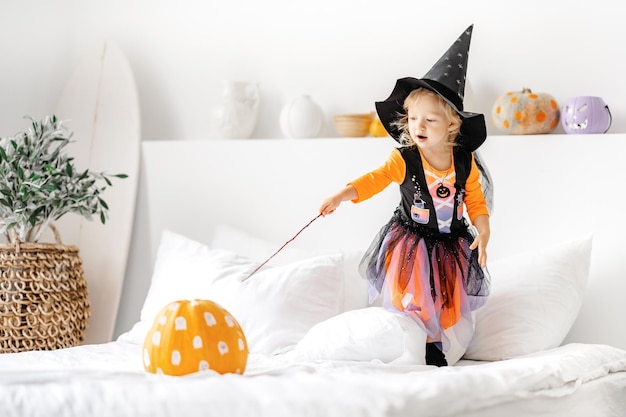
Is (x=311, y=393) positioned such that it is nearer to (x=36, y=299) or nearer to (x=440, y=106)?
(x=440, y=106)

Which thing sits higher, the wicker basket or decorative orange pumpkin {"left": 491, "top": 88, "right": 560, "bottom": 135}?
decorative orange pumpkin {"left": 491, "top": 88, "right": 560, "bottom": 135}

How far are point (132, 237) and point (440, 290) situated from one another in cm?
133

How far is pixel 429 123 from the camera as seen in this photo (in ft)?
6.48

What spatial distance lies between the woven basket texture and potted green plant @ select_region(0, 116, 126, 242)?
0.07 meters

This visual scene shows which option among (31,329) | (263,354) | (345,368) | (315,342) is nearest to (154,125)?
(31,329)

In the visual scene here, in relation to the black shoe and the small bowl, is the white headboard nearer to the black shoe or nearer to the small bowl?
the small bowl

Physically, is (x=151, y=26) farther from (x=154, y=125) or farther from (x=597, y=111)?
(x=597, y=111)

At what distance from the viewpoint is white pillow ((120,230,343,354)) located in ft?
7.16

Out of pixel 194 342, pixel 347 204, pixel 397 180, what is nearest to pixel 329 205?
pixel 397 180

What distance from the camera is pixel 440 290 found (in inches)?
77.7

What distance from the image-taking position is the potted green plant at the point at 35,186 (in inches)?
97.7

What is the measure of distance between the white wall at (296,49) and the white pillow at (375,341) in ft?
2.65

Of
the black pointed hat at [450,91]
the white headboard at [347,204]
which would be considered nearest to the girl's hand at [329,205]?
the black pointed hat at [450,91]

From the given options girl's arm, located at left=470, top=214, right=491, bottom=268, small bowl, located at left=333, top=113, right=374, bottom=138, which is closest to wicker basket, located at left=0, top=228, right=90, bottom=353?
small bowl, located at left=333, top=113, right=374, bottom=138
